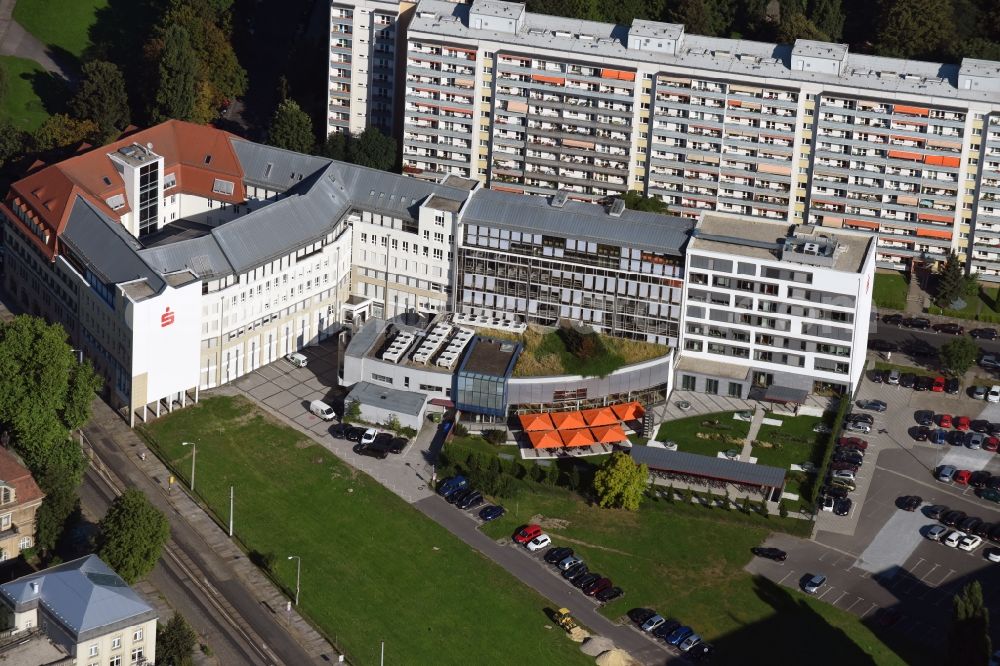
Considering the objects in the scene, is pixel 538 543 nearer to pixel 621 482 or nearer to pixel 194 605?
pixel 621 482

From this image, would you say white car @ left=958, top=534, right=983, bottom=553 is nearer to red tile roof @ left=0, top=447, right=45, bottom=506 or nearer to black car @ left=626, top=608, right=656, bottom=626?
black car @ left=626, top=608, right=656, bottom=626

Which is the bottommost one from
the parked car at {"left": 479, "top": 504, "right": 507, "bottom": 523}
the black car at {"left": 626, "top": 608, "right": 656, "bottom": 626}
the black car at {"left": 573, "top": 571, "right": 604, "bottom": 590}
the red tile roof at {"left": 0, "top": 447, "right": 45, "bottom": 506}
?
the black car at {"left": 626, "top": 608, "right": 656, "bottom": 626}

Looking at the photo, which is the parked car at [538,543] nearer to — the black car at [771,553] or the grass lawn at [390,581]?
the grass lawn at [390,581]

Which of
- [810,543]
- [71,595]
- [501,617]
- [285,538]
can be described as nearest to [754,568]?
[810,543]

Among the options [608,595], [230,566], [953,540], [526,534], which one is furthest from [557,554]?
[953,540]

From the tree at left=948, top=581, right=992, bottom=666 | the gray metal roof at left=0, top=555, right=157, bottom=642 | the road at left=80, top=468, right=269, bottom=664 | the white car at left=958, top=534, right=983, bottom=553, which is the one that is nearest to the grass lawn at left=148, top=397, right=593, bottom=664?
the road at left=80, top=468, right=269, bottom=664

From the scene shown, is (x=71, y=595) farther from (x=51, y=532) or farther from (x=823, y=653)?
(x=823, y=653)
